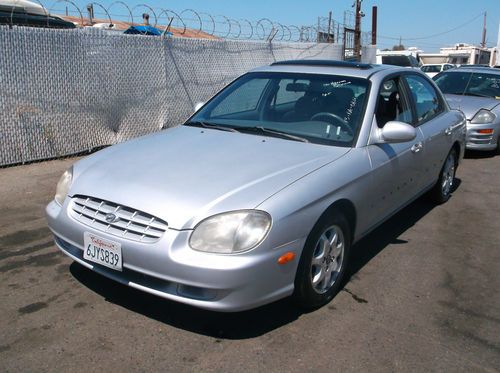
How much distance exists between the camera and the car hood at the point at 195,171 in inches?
120

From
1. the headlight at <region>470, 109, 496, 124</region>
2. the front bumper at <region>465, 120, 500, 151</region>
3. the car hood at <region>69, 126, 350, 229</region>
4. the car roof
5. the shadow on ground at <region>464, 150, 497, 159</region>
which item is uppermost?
the car roof

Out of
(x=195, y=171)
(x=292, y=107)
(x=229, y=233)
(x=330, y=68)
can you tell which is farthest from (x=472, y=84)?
(x=229, y=233)

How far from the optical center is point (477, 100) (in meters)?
9.18

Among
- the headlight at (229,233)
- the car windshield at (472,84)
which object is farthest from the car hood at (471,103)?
the headlight at (229,233)

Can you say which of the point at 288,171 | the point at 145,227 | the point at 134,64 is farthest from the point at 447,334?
the point at 134,64

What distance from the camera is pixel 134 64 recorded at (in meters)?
8.50

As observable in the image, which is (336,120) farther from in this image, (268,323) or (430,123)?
(268,323)

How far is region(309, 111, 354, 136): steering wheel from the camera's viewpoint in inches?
160

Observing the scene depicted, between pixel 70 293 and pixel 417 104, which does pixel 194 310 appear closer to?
pixel 70 293

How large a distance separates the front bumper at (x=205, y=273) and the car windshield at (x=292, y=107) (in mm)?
1243

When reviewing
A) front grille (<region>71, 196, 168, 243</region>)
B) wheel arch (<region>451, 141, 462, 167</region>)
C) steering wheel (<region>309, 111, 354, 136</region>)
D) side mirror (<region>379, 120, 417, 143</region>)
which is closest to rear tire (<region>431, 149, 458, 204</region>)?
wheel arch (<region>451, 141, 462, 167</region>)

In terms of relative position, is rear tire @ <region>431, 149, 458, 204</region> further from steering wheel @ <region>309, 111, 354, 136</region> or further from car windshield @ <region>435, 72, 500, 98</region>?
car windshield @ <region>435, 72, 500, 98</region>

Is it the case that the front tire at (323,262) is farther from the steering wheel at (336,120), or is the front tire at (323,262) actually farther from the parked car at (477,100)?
the parked car at (477,100)

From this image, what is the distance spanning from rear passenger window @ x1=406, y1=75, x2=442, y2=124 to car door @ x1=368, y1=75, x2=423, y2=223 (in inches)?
8.4
